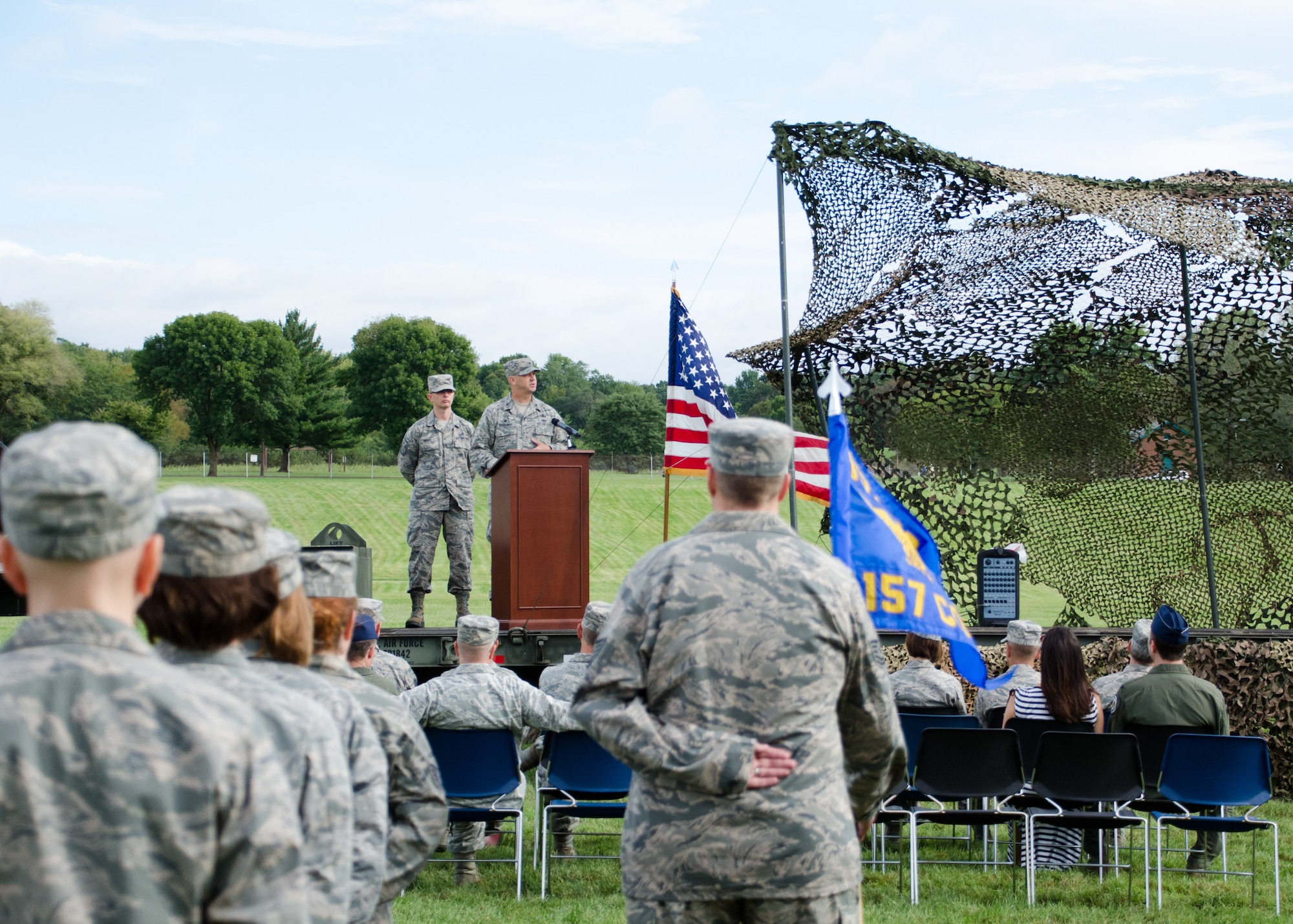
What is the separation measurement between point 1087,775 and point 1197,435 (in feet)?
14.2

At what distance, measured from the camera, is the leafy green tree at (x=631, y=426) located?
56938mm

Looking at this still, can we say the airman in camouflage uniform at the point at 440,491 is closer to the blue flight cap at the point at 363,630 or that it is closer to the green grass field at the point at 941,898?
the green grass field at the point at 941,898

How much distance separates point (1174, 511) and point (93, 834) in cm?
970

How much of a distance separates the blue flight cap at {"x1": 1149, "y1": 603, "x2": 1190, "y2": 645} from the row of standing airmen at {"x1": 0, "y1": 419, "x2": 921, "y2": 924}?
406 centimetres

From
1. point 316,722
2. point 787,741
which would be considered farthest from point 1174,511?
point 316,722

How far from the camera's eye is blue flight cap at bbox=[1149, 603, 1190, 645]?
21.7 feet

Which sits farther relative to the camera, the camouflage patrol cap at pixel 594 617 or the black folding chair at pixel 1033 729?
the camouflage patrol cap at pixel 594 617

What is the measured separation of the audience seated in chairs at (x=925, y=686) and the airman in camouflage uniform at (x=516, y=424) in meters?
3.62

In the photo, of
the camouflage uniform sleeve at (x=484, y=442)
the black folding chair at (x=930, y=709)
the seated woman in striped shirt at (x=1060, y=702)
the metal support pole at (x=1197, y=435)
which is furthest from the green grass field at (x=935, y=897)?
the camouflage uniform sleeve at (x=484, y=442)

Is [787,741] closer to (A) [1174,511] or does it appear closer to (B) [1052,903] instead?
(B) [1052,903]

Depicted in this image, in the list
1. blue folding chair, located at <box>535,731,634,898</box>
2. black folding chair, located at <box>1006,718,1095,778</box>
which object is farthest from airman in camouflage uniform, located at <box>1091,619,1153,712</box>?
blue folding chair, located at <box>535,731,634,898</box>

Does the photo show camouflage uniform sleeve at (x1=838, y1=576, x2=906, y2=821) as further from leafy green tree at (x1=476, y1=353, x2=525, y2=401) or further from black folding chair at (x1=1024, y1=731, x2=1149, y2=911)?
leafy green tree at (x1=476, y1=353, x2=525, y2=401)

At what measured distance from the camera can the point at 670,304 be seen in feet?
29.3

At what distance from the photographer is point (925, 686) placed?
726cm
